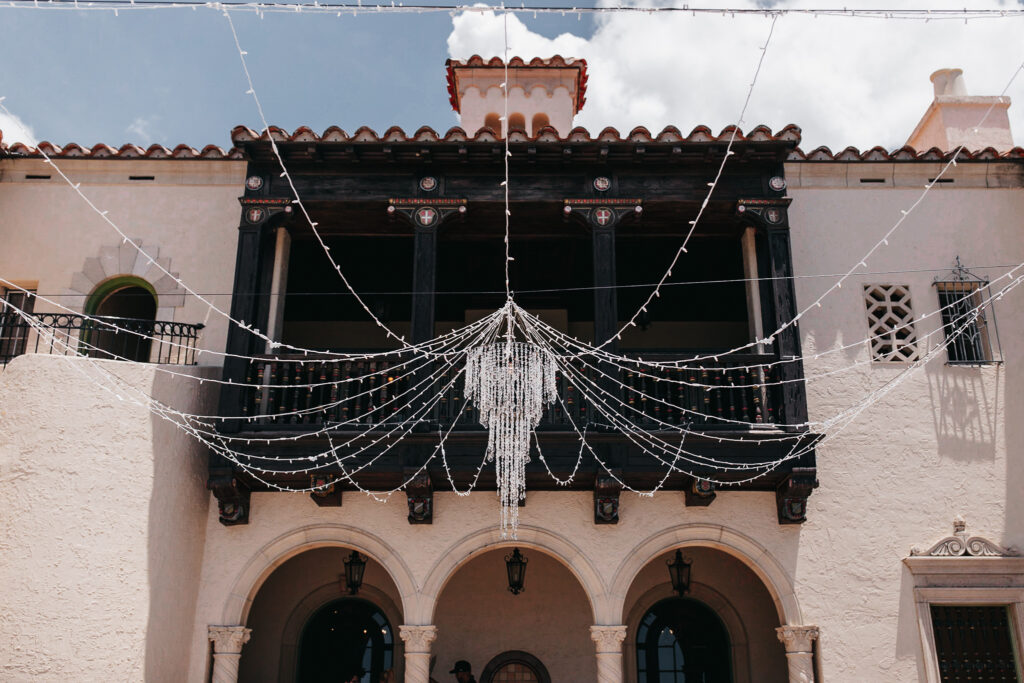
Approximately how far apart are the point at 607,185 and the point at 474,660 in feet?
18.3

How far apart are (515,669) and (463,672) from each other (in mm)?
1068

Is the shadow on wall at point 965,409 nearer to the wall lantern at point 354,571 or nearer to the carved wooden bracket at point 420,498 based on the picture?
the carved wooden bracket at point 420,498

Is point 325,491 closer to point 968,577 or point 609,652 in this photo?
point 609,652

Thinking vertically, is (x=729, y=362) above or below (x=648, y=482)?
above

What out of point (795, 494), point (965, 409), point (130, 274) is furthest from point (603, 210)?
point (130, 274)

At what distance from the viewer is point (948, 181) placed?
10391mm

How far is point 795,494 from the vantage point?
28.5 ft

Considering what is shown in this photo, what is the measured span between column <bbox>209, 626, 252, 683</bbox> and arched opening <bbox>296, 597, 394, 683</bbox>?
1.72 m

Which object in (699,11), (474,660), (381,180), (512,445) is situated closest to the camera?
(699,11)

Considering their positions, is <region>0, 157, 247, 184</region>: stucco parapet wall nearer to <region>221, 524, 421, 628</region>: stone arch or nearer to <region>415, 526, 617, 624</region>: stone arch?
<region>221, 524, 421, 628</region>: stone arch

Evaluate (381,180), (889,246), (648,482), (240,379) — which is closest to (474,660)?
(648,482)

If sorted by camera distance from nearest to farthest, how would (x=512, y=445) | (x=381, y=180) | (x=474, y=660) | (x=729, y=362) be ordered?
(x=512, y=445), (x=729, y=362), (x=381, y=180), (x=474, y=660)

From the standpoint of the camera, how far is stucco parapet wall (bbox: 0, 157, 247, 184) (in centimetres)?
1047

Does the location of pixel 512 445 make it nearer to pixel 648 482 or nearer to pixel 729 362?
pixel 648 482
